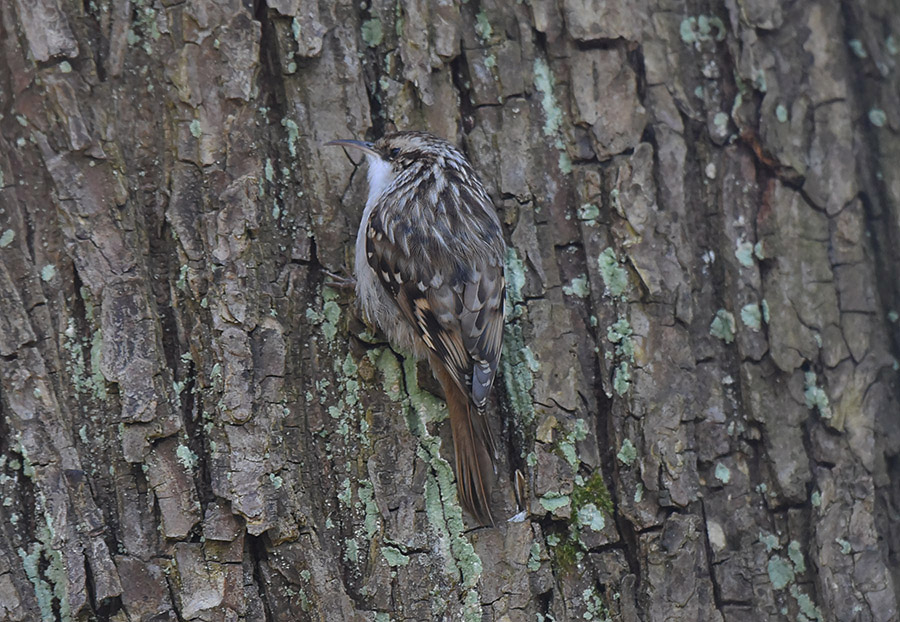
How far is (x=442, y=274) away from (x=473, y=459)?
1.86ft

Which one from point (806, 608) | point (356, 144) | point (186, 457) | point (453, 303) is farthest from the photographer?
point (453, 303)

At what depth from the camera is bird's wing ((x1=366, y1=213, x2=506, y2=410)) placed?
211cm

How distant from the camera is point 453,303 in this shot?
7.57ft

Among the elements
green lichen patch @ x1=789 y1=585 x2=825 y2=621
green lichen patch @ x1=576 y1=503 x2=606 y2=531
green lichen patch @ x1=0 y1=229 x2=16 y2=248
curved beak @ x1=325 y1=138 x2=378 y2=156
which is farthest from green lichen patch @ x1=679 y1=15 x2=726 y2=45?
green lichen patch @ x1=0 y1=229 x2=16 y2=248

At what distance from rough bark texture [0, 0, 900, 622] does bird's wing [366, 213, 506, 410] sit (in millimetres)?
78

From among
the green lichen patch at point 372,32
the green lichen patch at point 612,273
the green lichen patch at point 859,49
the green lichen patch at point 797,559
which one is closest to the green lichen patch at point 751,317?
the green lichen patch at point 612,273

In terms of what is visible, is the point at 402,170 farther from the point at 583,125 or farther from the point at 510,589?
the point at 510,589

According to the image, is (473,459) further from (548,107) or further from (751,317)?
(548,107)

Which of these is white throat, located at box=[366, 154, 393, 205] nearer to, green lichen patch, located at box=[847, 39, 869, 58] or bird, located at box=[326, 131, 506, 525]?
bird, located at box=[326, 131, 506, 525]

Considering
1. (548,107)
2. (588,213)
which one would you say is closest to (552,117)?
(548,107)

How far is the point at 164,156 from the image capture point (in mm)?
2092

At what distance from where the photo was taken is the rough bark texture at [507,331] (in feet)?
6.39

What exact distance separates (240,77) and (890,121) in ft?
5.71

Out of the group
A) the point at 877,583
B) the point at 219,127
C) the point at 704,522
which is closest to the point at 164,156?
the point at 219,127
